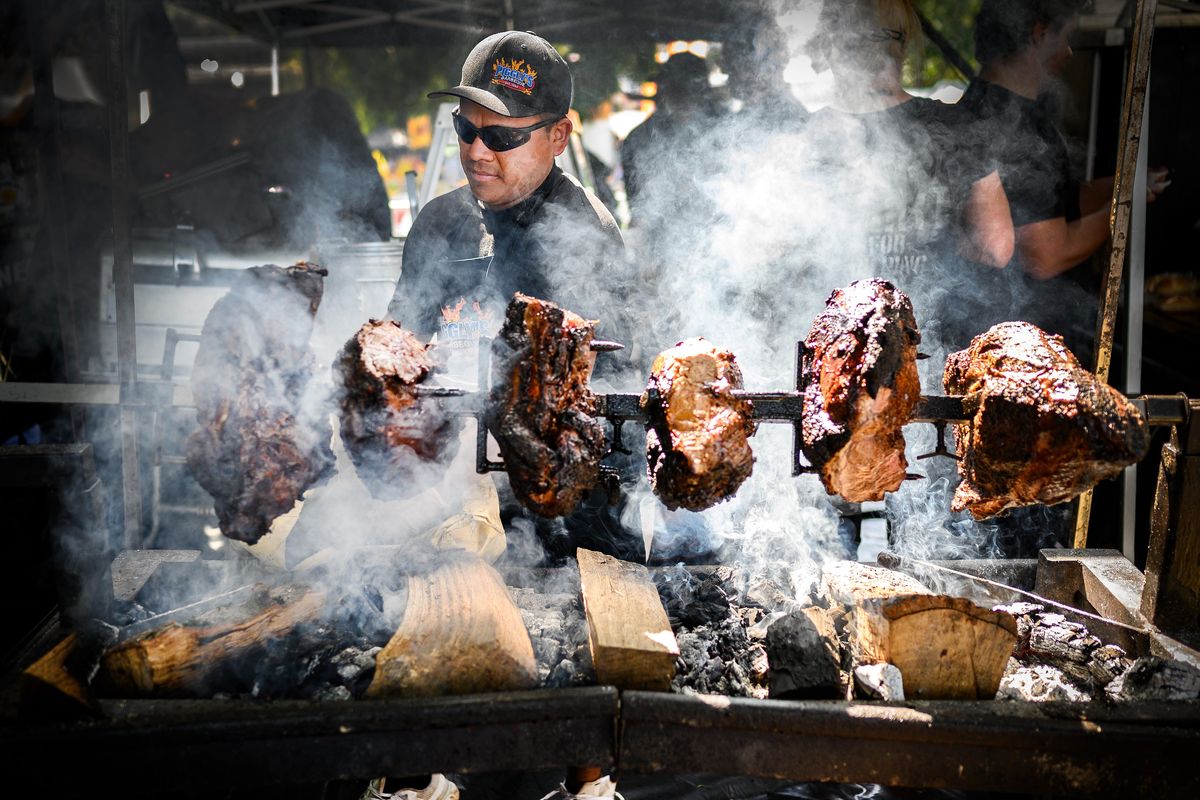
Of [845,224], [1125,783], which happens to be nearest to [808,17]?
[845,224]

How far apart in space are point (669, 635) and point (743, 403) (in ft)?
2.69

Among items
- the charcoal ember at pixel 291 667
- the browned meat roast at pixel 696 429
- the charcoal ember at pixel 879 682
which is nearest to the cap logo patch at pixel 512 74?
the browned meat roast at pixel 696 429

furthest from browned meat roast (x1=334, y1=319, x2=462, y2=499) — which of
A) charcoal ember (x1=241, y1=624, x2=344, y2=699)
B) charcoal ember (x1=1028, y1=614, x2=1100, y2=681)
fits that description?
charcoal ember (x1=1028, y1=614, x2=1100, y2=681)

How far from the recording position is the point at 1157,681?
8.02 feet

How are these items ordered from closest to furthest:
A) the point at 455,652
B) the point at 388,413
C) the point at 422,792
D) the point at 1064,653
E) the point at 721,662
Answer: the point at 455,652, the point at 388,413, the point at 721,662, the point at 1064,653, the point at 422,792

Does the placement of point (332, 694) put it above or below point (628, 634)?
below

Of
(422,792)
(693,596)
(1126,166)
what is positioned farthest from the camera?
(1126,166)

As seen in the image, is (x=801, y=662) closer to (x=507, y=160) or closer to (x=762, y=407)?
(x=762, y=407)

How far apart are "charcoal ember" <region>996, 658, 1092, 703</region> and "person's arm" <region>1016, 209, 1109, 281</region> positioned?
2.60 m

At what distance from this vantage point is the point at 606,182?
650 cm

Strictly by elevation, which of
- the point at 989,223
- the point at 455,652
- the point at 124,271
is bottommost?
the point at 455,652

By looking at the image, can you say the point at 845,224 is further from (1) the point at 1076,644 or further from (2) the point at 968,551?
(1) the point at 1076,644

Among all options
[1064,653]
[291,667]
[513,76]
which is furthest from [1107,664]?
[513,76]

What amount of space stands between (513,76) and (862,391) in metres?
2.52
